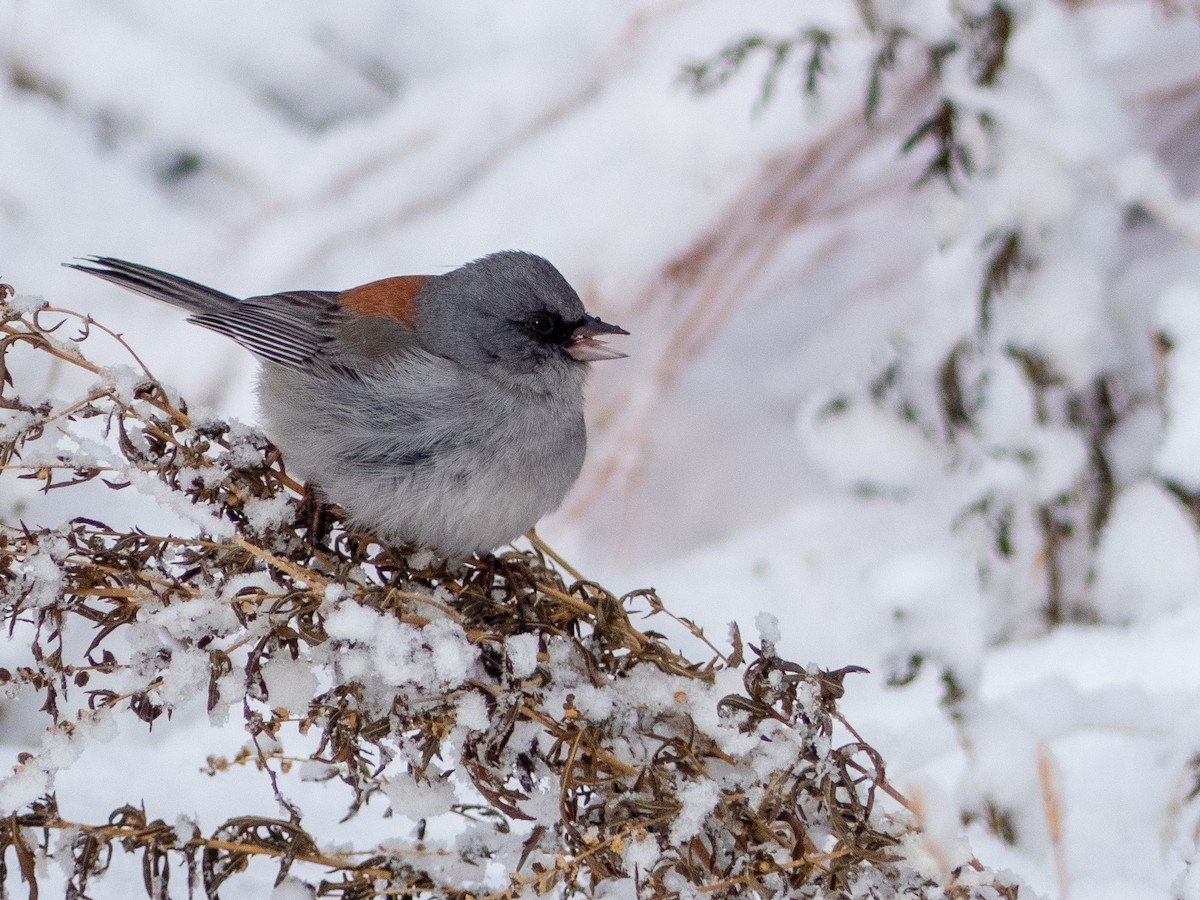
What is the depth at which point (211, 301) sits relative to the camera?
1.94m

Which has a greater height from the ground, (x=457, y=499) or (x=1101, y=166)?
(x=1101, y=166)

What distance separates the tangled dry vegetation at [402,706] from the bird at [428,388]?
33cm

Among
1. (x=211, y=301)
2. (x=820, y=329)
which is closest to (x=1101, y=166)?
(x=820, y=329)

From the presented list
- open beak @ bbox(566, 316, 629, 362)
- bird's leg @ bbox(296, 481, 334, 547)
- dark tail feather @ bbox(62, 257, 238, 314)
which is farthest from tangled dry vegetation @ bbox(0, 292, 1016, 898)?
open beak @ bbox(566, 316, 629, 362)

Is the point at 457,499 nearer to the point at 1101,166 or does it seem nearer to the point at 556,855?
the point at 556,855

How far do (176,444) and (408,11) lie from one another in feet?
10.6

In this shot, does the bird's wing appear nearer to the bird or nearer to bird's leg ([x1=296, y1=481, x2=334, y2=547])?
the bird

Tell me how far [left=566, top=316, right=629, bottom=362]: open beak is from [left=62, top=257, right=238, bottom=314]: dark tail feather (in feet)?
1.85

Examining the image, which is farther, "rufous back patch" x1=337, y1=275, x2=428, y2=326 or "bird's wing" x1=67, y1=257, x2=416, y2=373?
"rufous back patch" x1=337, y1=275, x2=428, y2=326

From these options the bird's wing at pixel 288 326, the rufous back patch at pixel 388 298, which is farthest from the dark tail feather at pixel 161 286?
the rufous back patch at pixel 388 298

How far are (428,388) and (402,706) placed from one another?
0.68 meters

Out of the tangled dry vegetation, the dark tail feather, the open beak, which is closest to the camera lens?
the tangled dry vegetation

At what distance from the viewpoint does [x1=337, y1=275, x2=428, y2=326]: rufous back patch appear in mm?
1980

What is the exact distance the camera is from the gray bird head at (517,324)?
6.20 feet
